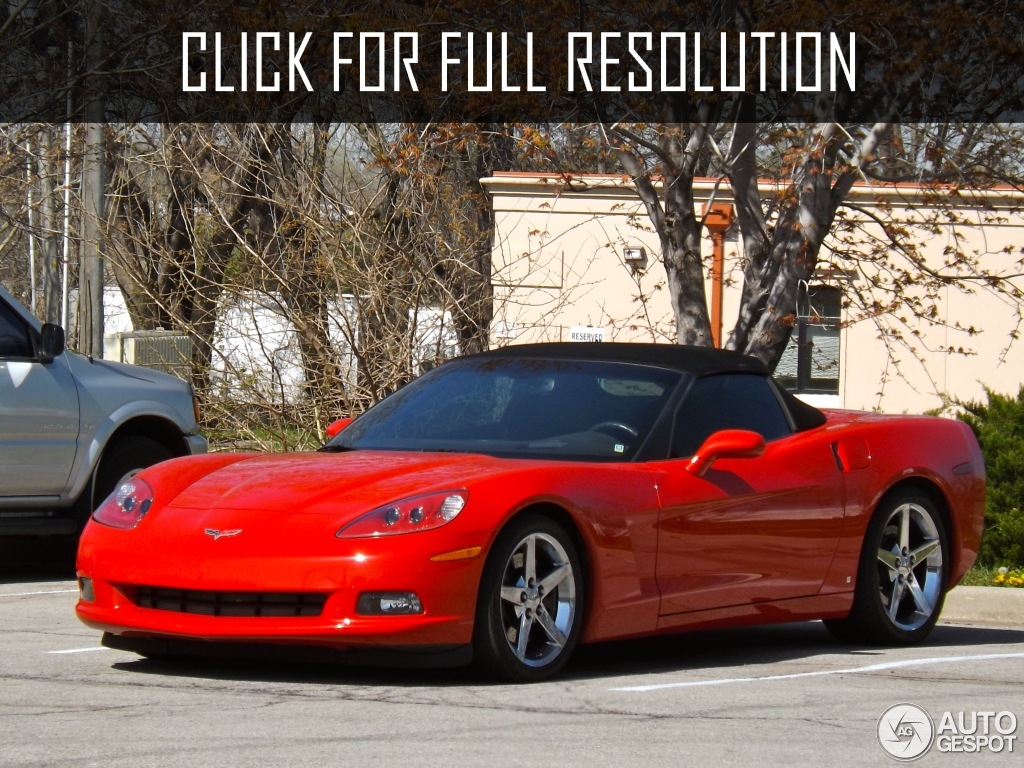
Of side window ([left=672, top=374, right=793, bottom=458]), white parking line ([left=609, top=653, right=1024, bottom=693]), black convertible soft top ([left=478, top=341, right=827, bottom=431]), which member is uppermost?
black convertible soft top ([left=478, top=341, right=827, bottom=431])

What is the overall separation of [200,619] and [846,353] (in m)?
20.8

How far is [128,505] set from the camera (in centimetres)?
654

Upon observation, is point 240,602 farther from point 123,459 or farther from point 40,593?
point 123,459

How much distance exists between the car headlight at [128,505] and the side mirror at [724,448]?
2225mm

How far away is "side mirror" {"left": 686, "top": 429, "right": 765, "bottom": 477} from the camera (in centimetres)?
692

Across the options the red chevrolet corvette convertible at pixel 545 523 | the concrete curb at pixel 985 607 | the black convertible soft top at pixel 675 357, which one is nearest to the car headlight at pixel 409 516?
the red chevrolet corvette convertible at pixel 545 523

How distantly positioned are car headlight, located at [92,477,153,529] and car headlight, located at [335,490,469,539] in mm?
974

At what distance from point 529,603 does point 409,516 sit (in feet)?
1.93

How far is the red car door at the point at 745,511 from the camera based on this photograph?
681 centimetres

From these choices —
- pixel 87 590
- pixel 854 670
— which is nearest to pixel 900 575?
pixel 854 670

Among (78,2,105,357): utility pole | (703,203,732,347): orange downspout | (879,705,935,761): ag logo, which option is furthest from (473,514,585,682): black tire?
(703,203,732,347): orange downspout

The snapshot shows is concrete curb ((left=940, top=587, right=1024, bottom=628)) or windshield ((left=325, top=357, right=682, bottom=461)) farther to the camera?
concrete curb ((left=940, top=587, right=1024, bottom=628))

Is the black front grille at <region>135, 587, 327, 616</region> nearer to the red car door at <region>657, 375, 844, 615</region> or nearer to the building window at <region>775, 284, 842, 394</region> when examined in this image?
the red car door at <region>657, 375, 844, 615</region>

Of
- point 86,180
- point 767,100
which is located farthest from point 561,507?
point 86,180
